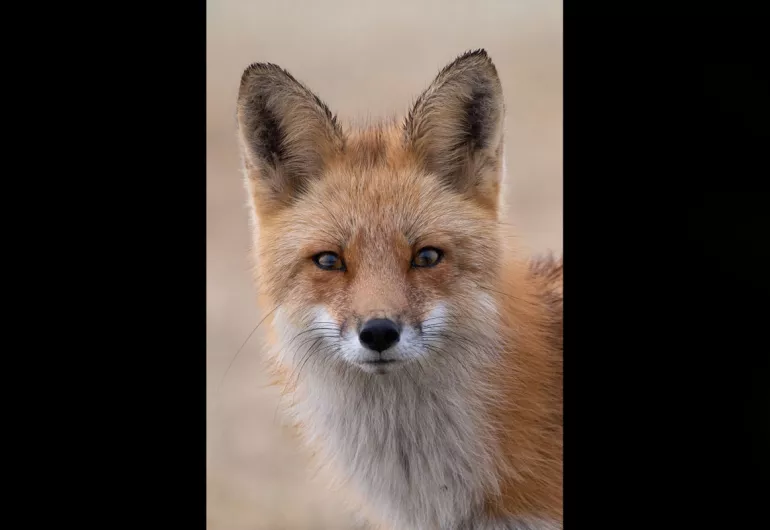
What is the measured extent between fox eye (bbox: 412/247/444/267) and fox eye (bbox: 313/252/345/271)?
26 centimetres

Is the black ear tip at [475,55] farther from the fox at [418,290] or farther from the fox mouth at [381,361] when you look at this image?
the fox mouth at [381,361]

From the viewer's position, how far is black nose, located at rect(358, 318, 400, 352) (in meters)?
2.79

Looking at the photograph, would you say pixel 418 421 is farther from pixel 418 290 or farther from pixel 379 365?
pixel 418 290

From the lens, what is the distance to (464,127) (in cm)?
315

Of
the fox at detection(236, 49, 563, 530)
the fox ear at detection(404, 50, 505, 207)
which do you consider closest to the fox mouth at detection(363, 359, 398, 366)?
the fox at detection(236, 49, 563, 530)

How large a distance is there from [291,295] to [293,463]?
107cm

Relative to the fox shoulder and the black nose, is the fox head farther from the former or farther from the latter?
the fox shoulder

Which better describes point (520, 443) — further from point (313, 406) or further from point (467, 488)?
point (313, 406)

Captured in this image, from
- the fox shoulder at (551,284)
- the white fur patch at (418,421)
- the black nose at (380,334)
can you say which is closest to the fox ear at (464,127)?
the white fur patch at (418,421)

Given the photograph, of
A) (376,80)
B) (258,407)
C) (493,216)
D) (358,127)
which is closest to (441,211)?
(493,216)

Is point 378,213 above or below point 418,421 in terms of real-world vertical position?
above

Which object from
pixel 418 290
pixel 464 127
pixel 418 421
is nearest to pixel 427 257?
pixel 418 290

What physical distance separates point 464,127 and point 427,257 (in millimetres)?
522

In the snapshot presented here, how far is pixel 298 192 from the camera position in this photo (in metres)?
3.25
